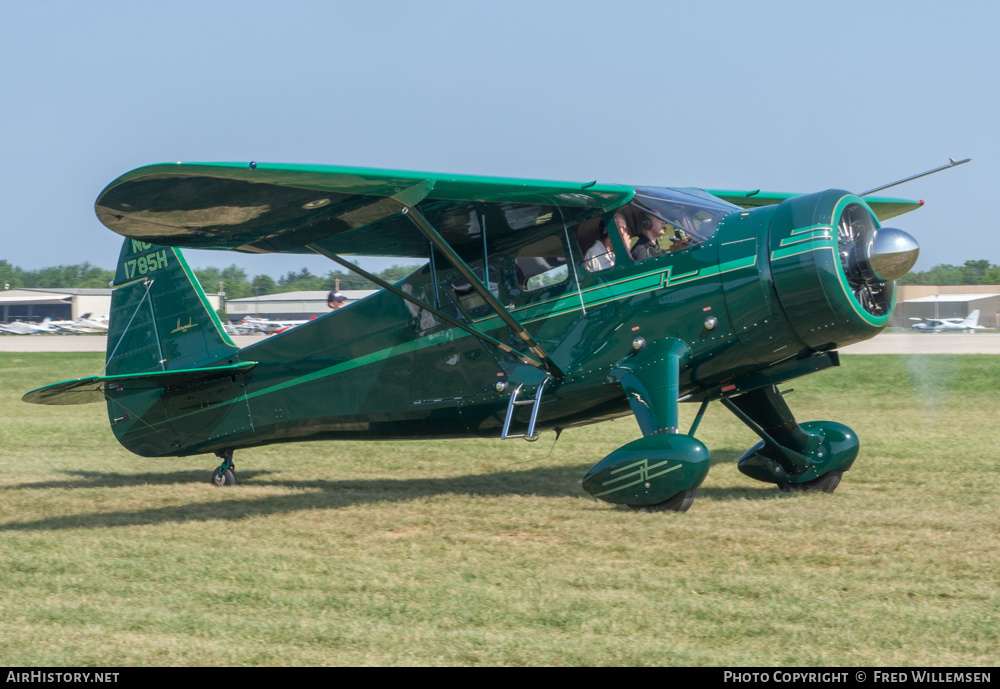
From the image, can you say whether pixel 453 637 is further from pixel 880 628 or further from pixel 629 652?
pixel 880 628

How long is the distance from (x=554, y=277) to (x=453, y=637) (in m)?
4.30

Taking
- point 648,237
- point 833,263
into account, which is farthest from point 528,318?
point 833,263

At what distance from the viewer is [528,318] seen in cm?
823

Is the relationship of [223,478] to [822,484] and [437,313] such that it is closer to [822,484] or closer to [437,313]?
[437,313]

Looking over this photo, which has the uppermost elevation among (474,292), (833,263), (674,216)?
(674,216)

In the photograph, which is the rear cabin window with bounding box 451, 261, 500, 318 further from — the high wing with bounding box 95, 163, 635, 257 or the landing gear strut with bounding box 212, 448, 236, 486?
the landing gear strut with bounding box 212, 448, 236, 486

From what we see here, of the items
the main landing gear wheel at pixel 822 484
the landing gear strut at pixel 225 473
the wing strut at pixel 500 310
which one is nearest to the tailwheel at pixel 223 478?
the landing gear strut at pixel 225 473

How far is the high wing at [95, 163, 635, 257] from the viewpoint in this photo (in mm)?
6398

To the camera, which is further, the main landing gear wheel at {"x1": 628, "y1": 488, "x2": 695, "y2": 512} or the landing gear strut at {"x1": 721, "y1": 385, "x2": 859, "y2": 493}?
the landing gear strut at {"x1": 721, "y1": 385, "x2": 859, "y2": 493}

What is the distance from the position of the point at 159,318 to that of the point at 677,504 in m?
6.23

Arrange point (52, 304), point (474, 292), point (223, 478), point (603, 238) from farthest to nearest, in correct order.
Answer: point (52, 304)
point (223, 478)
point (474, 292)
point (603, 238)

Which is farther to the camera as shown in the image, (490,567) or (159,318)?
(159,318)

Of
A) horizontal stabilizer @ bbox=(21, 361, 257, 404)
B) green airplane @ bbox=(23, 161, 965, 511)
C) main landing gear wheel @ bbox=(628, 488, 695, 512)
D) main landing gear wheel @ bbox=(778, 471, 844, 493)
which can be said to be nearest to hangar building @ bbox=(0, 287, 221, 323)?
horizontal stabilizer @ bbox=(21, 361, 257, 404)

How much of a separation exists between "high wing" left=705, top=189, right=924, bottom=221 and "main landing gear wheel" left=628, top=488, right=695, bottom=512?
12.2ft
